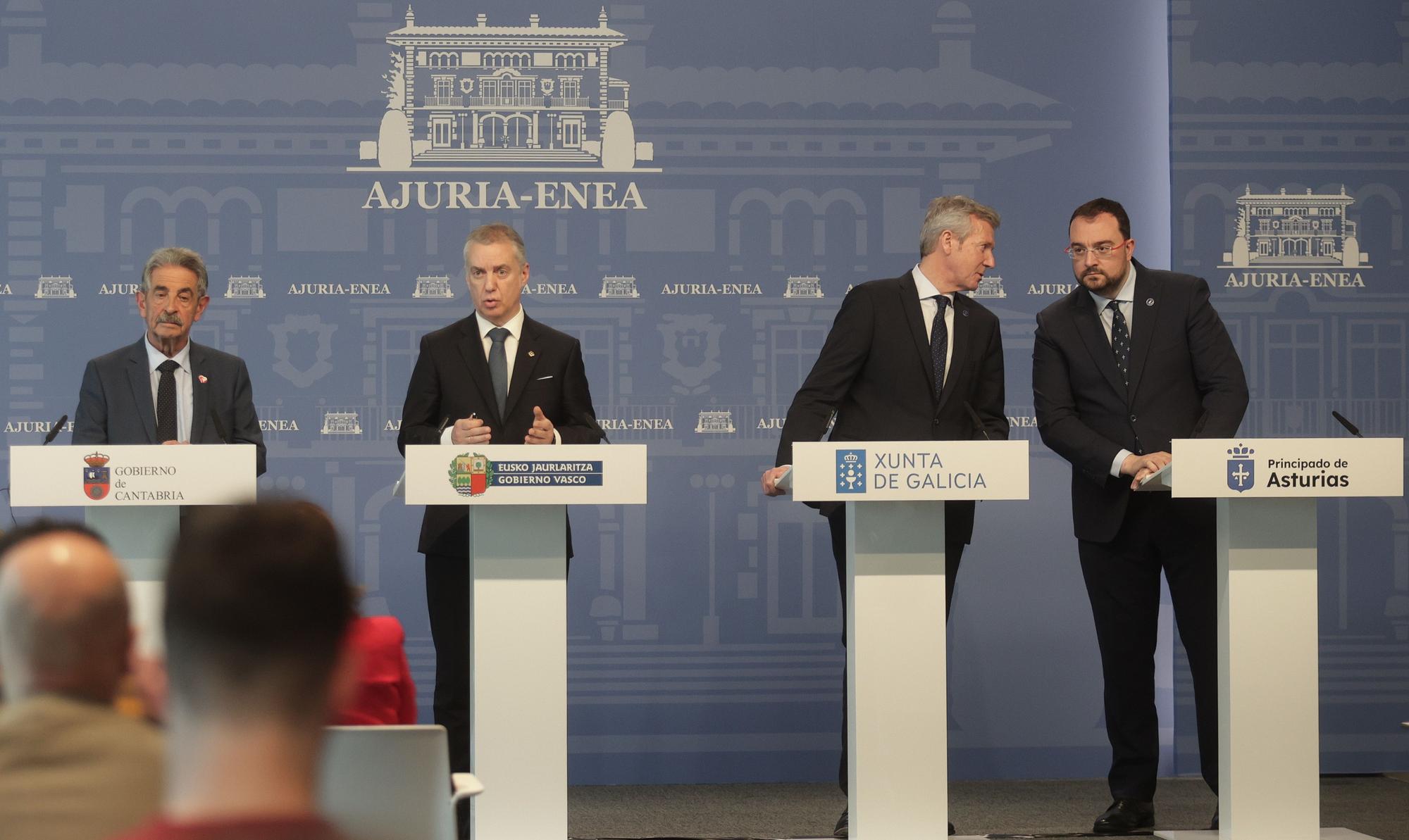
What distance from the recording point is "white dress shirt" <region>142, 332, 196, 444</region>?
4.33 m

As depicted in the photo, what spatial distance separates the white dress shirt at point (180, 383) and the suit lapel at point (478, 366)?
0.83 metres

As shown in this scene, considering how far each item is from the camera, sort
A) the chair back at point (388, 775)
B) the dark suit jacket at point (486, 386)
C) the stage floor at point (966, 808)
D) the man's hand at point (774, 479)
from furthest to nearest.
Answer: the stage floor at point (966, 808)
the dark suit jacket at point (486, 386)
the man's hand at point (774, 479)
the chair back at point (388, 775)

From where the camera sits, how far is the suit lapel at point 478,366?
4414mm

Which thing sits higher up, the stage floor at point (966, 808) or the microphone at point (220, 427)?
the microphone at point (220, 427)

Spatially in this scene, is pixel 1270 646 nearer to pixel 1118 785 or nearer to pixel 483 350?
pixel 1118 785

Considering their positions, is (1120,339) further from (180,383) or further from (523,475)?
(180,383)

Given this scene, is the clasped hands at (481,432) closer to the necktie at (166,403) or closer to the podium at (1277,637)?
the necktie at (166,403)

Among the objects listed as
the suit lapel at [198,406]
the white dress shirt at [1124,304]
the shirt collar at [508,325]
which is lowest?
the suit lapel at [198,406]

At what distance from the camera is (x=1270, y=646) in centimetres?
407

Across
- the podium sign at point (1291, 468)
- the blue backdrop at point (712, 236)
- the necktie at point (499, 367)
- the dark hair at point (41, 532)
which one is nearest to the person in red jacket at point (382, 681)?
the dark hair at point (41, 532)

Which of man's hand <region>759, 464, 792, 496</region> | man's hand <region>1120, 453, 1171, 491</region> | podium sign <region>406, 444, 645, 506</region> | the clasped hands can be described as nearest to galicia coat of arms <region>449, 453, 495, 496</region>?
podium sign <region>406, 444, 645, 506</region>

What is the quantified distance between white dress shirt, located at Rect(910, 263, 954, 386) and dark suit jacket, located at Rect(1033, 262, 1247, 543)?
1.21ft

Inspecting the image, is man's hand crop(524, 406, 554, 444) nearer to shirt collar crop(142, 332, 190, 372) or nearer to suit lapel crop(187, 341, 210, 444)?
suit lapel crop(187, 341, 210, 444)

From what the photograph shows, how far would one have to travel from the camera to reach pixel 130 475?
147 inches
